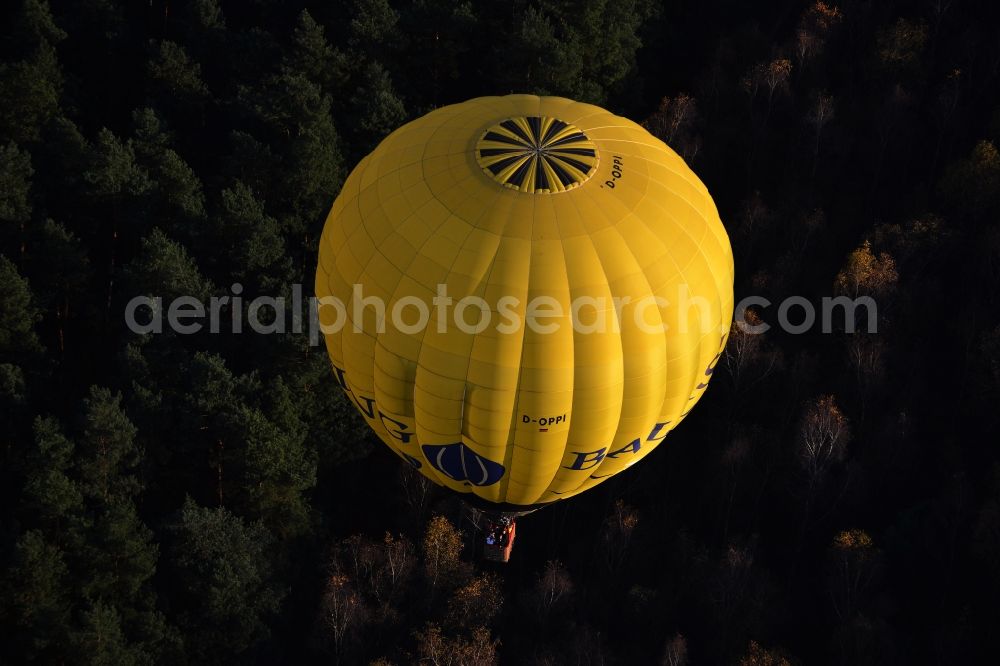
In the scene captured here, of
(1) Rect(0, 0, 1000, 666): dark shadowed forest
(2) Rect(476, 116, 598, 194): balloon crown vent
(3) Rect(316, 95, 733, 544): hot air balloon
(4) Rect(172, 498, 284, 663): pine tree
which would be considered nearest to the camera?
(3) Rect(316, 95, 733, 544): hot air balloon

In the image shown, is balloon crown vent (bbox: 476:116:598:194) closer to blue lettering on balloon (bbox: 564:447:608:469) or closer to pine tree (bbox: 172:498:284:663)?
blue lettering on balloon (bbox: 564:447:608:469)

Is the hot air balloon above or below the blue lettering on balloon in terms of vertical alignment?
above

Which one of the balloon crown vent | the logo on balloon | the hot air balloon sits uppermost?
the balloon crown vent

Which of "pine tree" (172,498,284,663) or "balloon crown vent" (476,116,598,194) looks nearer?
"balloon crown vent" (476,116,598,194)

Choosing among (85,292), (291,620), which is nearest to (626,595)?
(291,620)

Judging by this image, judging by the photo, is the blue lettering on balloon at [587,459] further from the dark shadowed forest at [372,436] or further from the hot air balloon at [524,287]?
the dark shadowed forest at [372,436]

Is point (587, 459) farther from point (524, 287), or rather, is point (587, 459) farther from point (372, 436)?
point (372, 436)

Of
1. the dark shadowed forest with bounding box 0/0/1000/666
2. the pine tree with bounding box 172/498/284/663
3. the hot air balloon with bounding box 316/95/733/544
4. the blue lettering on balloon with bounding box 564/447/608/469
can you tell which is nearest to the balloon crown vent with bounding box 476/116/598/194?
the hot air balloon with bounding box 316/95/733/544
